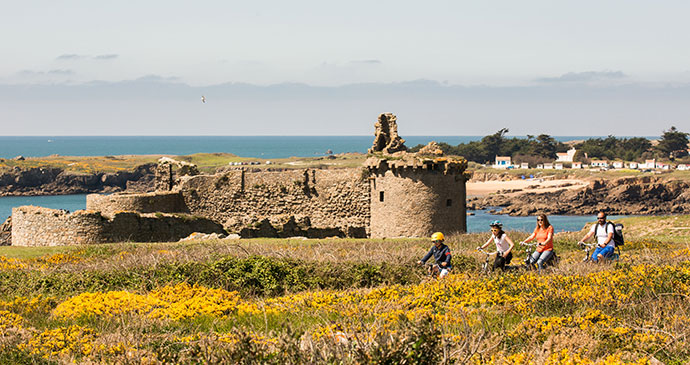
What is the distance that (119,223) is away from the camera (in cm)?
2650

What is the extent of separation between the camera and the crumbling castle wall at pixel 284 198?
30328 millimetres

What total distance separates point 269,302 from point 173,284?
10.4ft

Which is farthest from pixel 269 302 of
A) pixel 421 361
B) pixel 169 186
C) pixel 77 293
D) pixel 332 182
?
pixel 169 186

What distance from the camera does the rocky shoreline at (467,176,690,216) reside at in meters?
96.5

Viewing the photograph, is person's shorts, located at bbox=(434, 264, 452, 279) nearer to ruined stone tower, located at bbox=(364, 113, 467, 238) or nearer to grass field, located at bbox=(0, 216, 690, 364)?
grass field, located at bbox=(0, 216, 690, 364)

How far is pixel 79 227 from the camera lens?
25734 millimetres

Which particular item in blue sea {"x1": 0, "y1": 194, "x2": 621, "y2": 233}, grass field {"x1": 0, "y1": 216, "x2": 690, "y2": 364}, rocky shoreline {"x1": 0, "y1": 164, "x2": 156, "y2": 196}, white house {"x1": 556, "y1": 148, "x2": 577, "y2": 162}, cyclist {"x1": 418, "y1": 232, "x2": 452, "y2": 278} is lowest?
blue sea {"x1": 0, "y1": 194, "x2": 621, "y2": 233}

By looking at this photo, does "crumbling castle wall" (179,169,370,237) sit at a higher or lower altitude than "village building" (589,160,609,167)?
higher

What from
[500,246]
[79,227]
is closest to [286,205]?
[79,227]

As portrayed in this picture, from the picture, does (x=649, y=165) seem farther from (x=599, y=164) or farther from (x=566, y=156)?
(x=566, y=156)

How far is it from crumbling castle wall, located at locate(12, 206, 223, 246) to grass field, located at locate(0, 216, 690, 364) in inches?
131

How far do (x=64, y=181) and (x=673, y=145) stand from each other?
126 metres

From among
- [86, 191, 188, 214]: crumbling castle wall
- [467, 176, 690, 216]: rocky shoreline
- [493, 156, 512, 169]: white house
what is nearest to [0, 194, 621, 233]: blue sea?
[467, 176, 690, 216]: rocky shoreline

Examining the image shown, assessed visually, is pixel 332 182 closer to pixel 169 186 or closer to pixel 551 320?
pixel 169 186
